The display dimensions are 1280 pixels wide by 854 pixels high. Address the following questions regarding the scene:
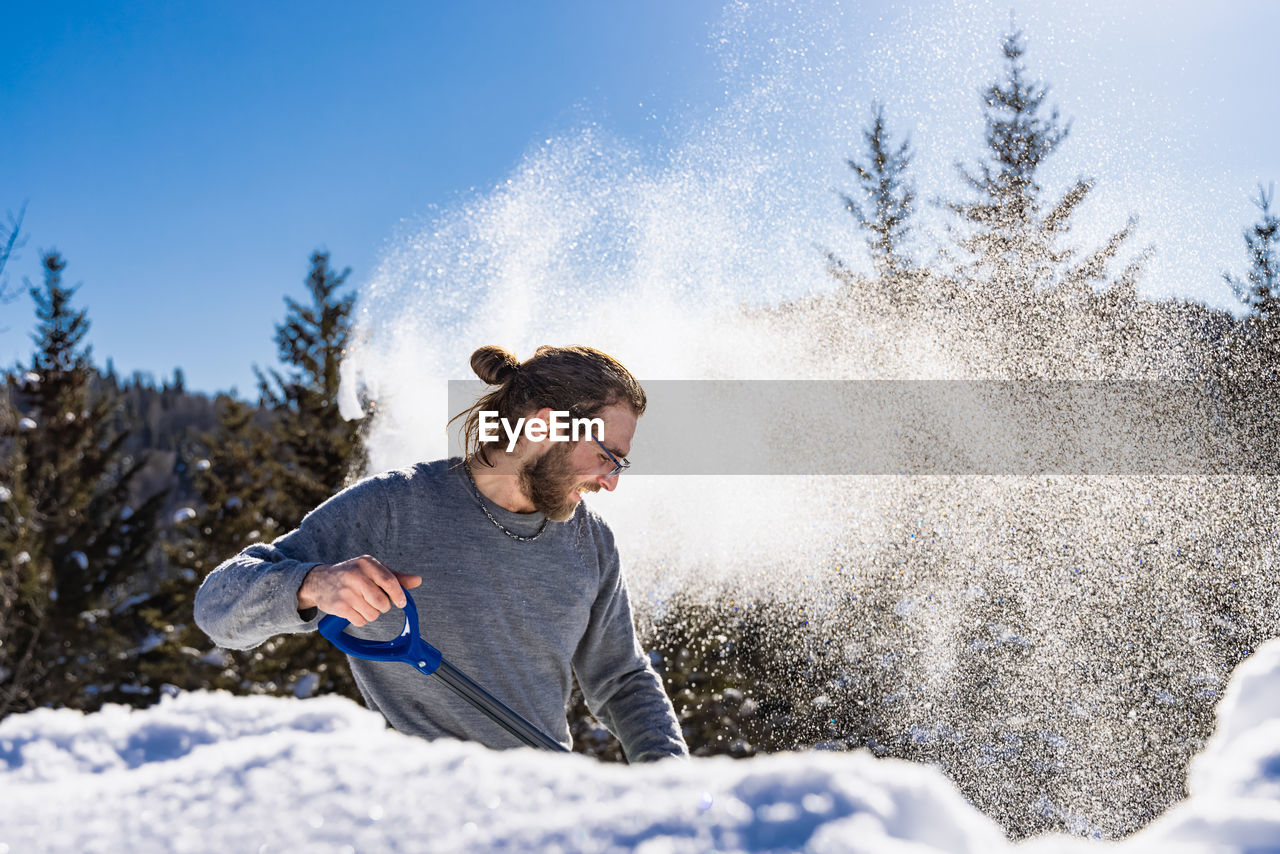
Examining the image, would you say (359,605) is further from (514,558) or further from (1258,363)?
(1258,363)

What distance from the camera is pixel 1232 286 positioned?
12156 mm

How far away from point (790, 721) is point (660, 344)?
3.18 meters

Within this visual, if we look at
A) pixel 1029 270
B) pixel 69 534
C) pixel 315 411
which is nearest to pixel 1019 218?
pixel 1029 270

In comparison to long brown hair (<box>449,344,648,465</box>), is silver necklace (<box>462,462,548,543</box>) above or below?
below

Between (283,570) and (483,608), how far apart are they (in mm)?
567

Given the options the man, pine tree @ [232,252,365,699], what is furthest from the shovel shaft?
pine tree @ [232,252,365,699]

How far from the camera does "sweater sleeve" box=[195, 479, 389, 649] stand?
159 cm

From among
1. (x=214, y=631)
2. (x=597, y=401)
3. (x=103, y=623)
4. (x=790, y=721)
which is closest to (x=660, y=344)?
(x=790, y=721)

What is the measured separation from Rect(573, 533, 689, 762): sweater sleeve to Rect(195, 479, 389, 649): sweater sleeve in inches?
25.2

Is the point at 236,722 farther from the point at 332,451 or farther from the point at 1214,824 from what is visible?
the point at 332,451

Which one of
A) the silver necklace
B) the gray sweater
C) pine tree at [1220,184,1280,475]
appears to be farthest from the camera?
pine tree at [1220,184,1280,475]

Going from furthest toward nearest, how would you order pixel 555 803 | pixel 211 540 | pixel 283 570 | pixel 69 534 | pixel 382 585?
pixel 69 534, pixel 211 540, pixel 283 570, pixel 382 585, pixel 555 803

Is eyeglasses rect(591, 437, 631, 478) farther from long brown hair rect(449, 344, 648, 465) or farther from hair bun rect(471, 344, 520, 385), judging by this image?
hair bun rect(471, 344, 520, 385)

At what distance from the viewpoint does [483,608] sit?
204 centimetres
